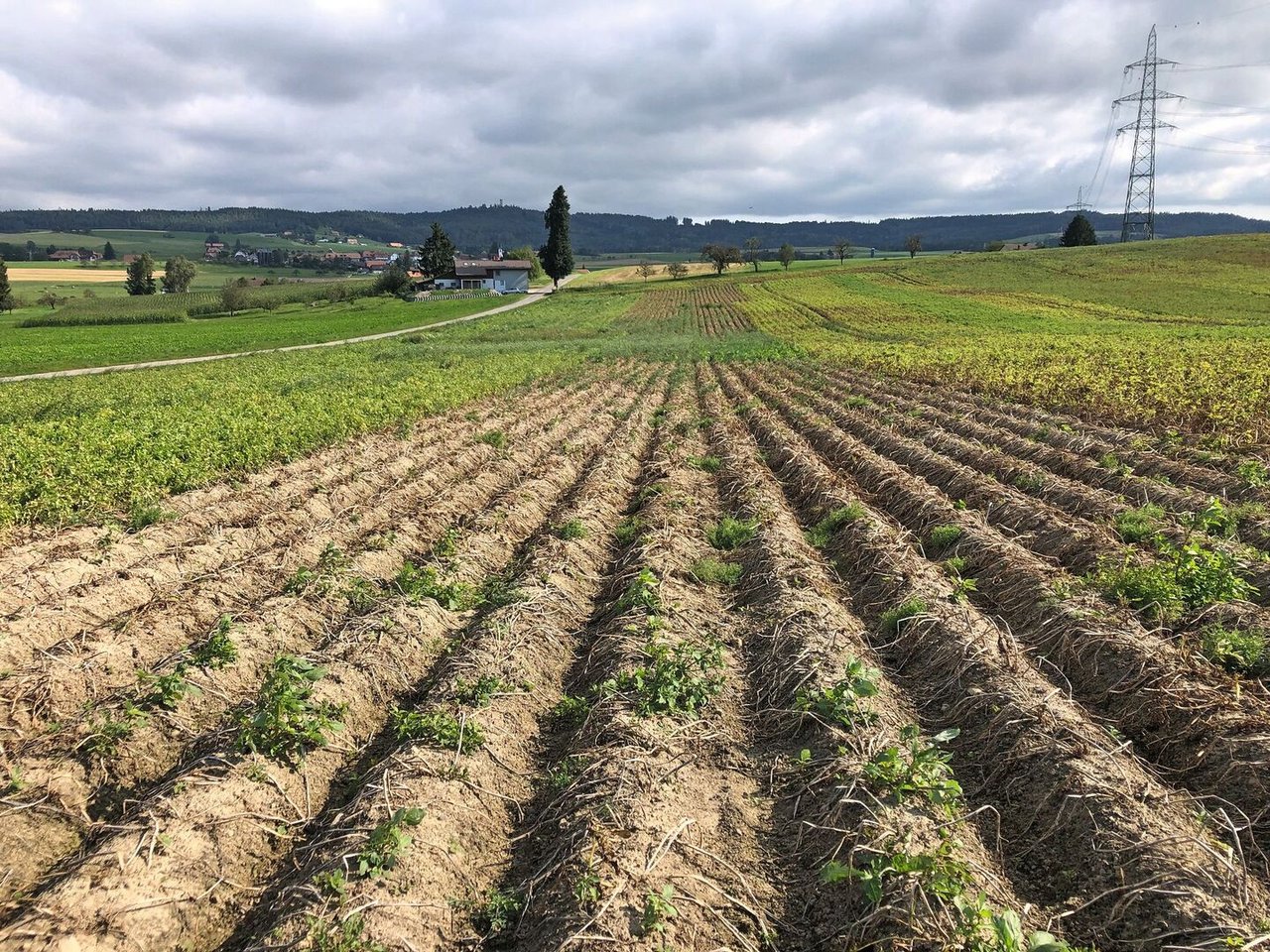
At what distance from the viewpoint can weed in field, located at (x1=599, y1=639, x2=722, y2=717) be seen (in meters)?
5.82

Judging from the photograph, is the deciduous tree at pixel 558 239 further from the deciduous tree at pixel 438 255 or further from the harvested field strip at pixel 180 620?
the harvested field strip at pixel 180 620

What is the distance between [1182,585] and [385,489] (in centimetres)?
1182

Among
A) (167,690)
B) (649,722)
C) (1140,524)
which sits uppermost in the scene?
(1140,524)

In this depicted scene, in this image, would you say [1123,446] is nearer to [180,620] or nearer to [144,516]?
[180,620]

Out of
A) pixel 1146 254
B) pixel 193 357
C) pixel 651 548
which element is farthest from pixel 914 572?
pixel 1146 254

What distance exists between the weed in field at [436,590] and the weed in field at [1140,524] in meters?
8.57

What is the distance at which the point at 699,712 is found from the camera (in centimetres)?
591

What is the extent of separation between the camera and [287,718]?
5.43 m

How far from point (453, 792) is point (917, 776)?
3.26 m

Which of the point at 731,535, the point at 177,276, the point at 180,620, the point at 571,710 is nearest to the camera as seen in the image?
the point at 571,710

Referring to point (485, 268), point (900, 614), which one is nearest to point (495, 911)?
point (900, 614)

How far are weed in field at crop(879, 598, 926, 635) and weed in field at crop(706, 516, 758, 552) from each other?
2643 millimetres

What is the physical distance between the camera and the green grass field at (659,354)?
13406 millimetres

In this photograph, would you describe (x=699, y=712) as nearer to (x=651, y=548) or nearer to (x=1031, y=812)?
(x=1031, y=812)
